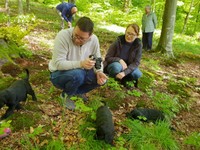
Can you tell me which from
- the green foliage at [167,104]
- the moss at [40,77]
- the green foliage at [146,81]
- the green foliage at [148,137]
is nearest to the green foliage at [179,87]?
the green foliage at [146,81]

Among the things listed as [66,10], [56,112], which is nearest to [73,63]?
[56,112]

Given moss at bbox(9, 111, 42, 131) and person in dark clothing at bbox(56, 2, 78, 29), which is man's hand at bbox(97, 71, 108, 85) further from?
person in dark clothing at bbox(56, 2, 78, 29)

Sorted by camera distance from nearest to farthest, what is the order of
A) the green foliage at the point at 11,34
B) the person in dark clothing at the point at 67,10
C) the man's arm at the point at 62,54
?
the man's arm at the point at 62,54 < the green foliage at the point at 11,34 < the person in dark clothing at the point at 67,10

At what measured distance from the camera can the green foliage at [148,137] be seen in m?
3.27

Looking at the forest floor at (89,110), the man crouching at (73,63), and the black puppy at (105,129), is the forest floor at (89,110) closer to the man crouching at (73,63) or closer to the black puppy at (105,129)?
the black puppy at (105,129)

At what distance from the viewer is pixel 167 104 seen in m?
4.50

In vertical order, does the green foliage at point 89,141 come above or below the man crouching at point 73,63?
below

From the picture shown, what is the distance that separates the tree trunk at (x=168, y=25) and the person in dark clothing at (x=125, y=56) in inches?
167

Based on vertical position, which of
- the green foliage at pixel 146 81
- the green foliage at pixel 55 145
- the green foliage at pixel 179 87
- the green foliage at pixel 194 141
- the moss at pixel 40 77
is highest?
the moss at pixel 40 77

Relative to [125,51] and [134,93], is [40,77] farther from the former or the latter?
[134,93]

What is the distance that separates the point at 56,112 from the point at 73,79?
0.61 metres

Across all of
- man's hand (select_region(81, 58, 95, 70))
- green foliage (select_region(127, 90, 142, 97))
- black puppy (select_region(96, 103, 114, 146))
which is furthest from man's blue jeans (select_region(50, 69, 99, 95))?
green foliage (select_region(127, 90, 142, 97))

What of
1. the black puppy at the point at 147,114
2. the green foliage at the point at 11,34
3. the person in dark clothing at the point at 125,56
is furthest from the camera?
the green foliage at the point at 11,34

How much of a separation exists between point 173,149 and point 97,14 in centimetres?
1741
